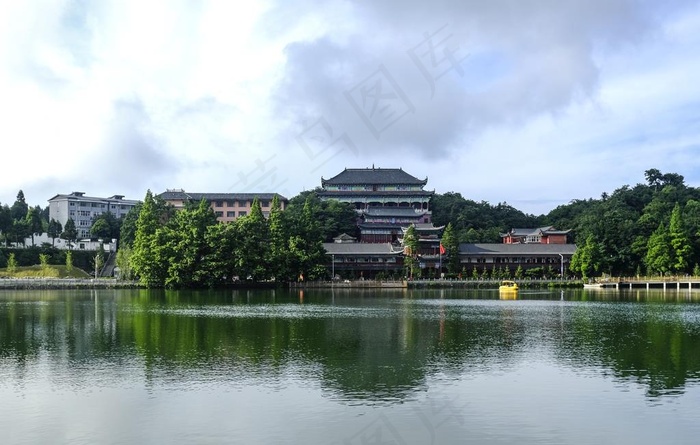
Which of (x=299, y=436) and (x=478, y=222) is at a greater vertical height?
(x=478, y=222)

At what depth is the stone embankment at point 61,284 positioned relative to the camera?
67.8 metres

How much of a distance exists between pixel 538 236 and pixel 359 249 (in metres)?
24.3

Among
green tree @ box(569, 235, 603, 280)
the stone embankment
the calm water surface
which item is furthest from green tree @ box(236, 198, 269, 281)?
green tree @ box(569, 235, 603, 280)

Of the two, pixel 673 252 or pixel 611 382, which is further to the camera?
pixel 673 252

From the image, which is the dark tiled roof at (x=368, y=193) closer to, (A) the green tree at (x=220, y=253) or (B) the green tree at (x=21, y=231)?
(A) the green tree at (x=220, y=253)

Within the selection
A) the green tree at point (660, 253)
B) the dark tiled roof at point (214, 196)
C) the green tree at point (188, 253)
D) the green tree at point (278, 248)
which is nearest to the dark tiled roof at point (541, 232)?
the green tree at point (660, 253)

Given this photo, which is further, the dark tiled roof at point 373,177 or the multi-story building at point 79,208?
the multi-story building at point 79,208

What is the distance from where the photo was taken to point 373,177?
98.4m

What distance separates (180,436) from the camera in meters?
14.0

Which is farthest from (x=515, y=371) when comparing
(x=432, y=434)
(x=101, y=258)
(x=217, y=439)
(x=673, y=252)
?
(x=101, y=258)

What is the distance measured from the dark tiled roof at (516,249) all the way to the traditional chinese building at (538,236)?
5417 mm

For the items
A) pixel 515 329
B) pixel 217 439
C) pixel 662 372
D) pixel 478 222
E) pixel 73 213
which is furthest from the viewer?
pixel 73 213

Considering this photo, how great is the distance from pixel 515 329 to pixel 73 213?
95.9 meters

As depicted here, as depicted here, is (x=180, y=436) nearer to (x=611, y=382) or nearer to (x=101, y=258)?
(x=611, y=382)
